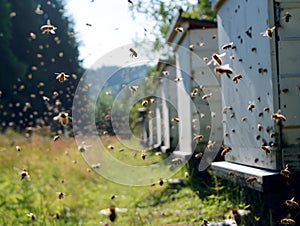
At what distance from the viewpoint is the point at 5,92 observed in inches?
822

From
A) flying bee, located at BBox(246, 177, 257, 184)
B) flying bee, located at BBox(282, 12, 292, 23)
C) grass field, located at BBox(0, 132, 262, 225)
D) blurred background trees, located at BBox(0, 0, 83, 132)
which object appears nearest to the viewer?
flying bee, located at BBox(282, 12, 292, 23)

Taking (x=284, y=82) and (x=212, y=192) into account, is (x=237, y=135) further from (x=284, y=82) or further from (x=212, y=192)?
(x=212, y=192)

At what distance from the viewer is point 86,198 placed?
5.97m

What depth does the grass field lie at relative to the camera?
4.29m

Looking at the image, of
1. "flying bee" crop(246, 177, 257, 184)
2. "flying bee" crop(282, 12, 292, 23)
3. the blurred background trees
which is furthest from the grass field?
the blurred background trees

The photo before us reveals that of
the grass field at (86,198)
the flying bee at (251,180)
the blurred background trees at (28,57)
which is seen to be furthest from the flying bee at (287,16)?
the blurred background trees at (28,57)

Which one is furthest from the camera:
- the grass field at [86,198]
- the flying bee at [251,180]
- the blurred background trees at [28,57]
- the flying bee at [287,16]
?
the blurred background trees at [28,57]

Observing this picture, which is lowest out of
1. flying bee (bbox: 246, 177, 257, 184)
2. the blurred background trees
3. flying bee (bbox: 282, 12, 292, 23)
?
flying bee (bbox: 246, 177, 257, 184)

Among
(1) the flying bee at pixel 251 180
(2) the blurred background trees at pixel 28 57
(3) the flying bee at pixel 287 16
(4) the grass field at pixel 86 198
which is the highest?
(2) the blurred background trees at pixel 28 57

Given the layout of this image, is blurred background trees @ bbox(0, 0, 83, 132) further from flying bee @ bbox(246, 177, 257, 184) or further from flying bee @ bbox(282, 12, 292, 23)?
flying bee @ bbox(282, 12, 292, 23)

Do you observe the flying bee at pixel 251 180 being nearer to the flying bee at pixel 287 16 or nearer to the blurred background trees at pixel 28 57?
the flying bee at pixel 287 16

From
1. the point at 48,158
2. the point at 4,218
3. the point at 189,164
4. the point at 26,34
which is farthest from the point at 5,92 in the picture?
the point at 4,218

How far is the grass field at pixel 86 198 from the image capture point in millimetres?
4293

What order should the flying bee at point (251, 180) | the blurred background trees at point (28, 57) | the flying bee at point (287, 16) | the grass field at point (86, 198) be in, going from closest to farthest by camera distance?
the flying bee at point (287, 16), the flying bee at point (251, 180), the grass field at point (86, 198), the blurred background trees at point (28, 57)
